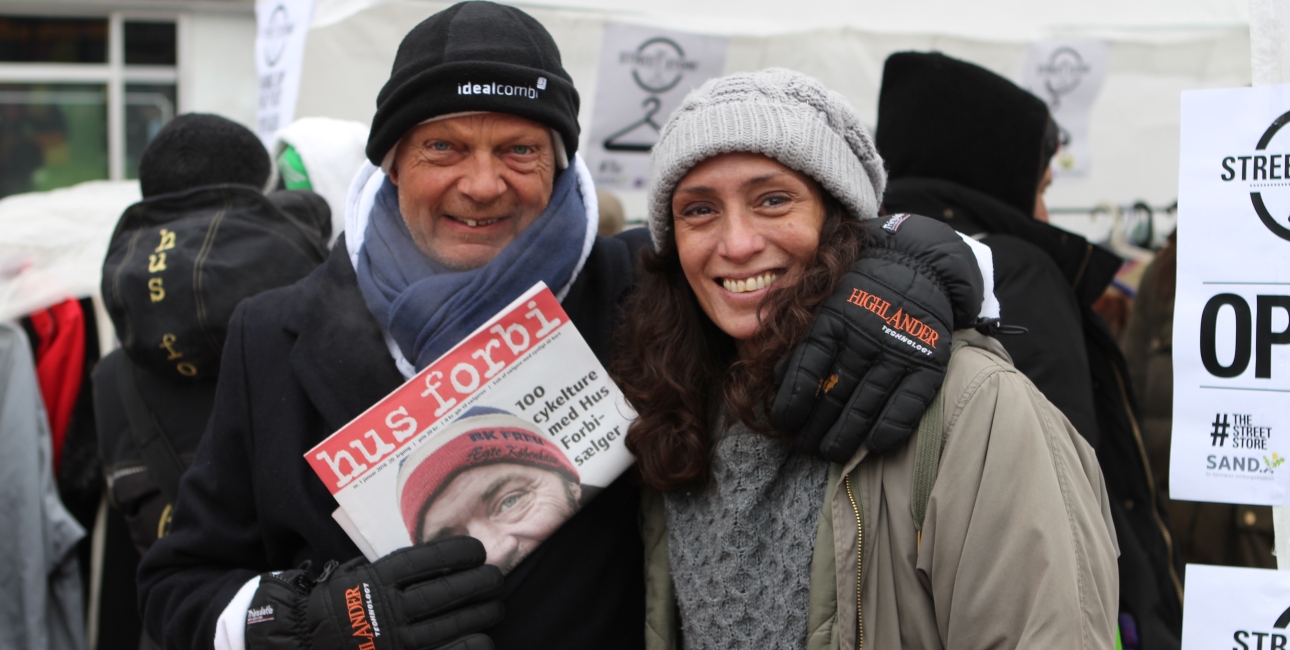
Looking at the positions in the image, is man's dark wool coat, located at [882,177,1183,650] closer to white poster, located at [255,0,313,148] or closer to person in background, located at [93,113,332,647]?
person in background, located at [93,113,332,647]

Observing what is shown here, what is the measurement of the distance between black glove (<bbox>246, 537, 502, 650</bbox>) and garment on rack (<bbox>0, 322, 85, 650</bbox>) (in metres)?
1.66

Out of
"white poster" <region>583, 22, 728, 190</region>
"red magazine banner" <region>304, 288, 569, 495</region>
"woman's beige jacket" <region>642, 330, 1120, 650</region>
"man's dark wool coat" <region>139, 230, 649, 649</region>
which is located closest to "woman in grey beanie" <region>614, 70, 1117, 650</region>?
"woman's beige jacket" <region>642, 330, 1120, 650</region>

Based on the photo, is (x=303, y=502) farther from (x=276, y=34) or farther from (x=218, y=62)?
(x=218, y=62)

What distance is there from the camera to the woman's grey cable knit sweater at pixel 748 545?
1.58m

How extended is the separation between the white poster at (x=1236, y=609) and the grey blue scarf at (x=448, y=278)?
1.30 m

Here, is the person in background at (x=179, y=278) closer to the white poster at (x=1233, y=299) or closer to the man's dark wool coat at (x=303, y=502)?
the man's dark wool coat at (x=303, y=502)

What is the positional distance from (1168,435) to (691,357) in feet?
8.22

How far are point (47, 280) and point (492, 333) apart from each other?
7.15 feet

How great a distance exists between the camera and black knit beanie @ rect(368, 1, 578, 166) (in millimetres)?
1856

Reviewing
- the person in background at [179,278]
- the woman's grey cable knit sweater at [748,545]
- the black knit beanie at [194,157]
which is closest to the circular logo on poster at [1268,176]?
the woman's grey cable knit sweater at [748,545]

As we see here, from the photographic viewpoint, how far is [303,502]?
1857 mm

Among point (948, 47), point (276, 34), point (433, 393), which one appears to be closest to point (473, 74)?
point (433, 393)

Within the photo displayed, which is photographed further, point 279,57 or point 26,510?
point 279,57

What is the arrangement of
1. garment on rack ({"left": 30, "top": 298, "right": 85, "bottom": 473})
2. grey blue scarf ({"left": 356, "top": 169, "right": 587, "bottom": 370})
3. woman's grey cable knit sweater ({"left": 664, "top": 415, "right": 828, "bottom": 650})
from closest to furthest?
woman's grey cable knit sweater ({"left": 664, "top": 415, "right": 828, "bottom": 650}), grey blue scarf ({"left": 356, "top": 169, "right": 587, "bottom": 370}), garment on rack ({"left": 30, "top": 298, "right": 85, "bottom": 473})
